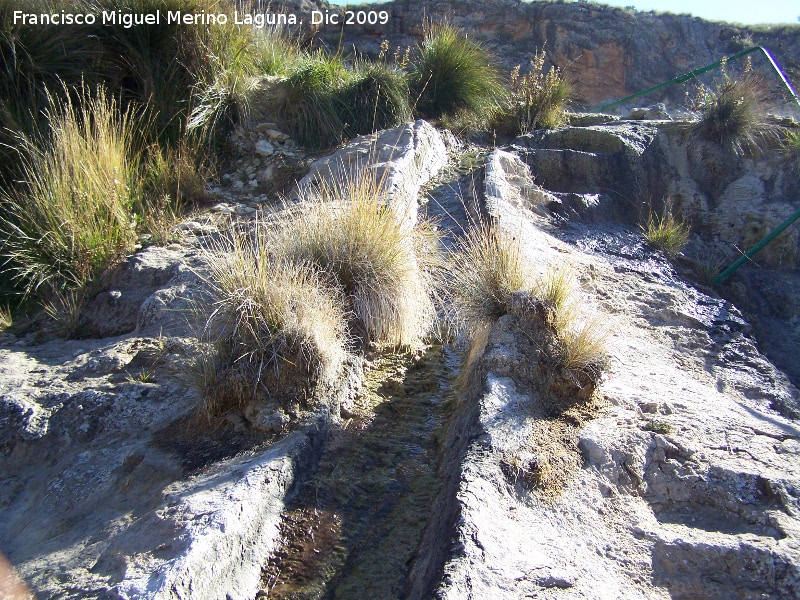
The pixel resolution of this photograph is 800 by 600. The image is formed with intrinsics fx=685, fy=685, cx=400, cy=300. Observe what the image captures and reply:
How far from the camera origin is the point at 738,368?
162 inches

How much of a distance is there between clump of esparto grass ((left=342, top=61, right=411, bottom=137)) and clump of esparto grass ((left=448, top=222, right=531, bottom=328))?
320cm

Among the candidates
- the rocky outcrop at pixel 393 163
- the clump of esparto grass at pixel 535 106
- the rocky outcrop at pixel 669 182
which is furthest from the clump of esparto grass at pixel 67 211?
the clump of esparto grass at pixel 535 106

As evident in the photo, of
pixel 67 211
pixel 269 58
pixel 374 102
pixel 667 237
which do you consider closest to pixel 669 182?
pixel 667 237

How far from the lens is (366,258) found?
3.87 metres

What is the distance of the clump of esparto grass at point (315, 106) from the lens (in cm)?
655

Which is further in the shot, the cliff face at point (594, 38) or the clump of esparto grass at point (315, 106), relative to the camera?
the cliff face at point (594, 38)

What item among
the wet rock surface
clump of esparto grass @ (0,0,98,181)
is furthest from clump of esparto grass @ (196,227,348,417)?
clump of esparto grass @ (0,0,98,181)

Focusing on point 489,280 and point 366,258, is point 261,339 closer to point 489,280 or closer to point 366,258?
point 366,258

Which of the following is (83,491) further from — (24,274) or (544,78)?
(544,78)

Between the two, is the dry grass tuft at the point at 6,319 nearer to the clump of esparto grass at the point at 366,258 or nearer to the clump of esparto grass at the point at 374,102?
the clump of esparto grass at the point at 366,258

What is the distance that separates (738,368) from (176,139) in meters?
4.91

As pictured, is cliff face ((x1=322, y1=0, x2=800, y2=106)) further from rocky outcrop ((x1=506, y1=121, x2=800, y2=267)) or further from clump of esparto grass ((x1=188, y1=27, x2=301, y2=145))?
rocky outcrop ((x1=506, y1=121, x2=800, y2=267))

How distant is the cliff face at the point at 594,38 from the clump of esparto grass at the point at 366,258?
9.97m

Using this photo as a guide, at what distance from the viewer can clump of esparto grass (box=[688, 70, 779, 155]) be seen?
6855 mm
